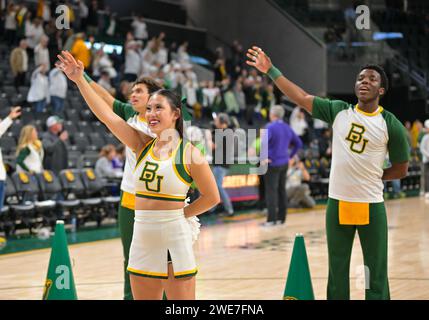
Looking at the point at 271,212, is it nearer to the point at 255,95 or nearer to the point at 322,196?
the point at 322,196

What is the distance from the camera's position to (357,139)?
527 cm

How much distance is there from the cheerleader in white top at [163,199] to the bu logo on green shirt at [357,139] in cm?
135

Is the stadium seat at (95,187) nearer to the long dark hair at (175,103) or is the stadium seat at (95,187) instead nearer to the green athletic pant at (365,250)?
the green athletic pant at (365,250)

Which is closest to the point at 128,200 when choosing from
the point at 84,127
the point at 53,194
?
the point at 53,194

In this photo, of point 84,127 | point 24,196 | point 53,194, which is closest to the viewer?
point 24,196

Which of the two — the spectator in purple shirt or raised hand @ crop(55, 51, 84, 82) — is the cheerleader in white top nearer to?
raised hand @ crop(55, 51, 84, 82)

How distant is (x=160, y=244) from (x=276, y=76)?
1.58 m

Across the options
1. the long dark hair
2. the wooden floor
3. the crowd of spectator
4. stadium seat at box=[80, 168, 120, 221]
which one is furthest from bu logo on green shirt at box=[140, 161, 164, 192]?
stadium seat at box=[80, 168, 120, 221]

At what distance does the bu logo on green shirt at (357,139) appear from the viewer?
5.26 m

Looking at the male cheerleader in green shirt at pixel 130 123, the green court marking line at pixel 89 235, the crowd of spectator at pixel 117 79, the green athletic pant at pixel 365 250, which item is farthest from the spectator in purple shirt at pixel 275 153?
the green athletic pant at pixel 365 250

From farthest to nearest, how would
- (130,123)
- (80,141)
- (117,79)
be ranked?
(117,79)
(80,141)
(130,123)

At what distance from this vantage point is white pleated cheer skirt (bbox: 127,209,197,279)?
420 cm

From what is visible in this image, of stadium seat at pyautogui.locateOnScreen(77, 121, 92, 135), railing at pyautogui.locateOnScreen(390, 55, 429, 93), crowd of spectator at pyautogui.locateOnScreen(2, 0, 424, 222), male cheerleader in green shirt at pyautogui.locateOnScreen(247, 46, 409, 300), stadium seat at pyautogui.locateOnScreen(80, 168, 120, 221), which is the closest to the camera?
male cheerleader in green shirt at pyautogui.locateOnScreen(247, 46, 409, 300)

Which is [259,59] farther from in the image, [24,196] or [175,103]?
[24,196]
